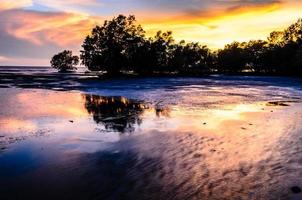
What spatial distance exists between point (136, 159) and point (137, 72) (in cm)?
11927

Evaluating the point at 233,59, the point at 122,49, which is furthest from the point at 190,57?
the point at 122,49

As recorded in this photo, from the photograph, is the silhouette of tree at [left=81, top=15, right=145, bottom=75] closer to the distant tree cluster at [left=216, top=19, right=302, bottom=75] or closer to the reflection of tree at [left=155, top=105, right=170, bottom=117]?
the distant tree cluster at [left=216, top=19, right=302, bottom=75]

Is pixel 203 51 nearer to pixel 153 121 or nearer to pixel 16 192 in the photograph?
pixel 153 121

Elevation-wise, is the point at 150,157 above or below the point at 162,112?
above

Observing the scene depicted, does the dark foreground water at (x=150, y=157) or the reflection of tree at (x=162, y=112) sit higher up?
the dark foreground water at (x=150, y=157)

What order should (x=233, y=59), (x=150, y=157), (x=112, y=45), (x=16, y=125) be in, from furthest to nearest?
(x=233, y=59)
(x=112, y=45)
(x=16, y=125)
(x=150, y=157)

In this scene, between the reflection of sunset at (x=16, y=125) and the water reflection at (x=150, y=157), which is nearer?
the water reflection at (x=150, y=157)

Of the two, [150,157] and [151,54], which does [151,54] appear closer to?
[151,54]

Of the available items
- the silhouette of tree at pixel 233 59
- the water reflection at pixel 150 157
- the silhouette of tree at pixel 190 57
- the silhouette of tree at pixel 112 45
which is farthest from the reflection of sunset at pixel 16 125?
the silhouette of tree at pixel 233 59

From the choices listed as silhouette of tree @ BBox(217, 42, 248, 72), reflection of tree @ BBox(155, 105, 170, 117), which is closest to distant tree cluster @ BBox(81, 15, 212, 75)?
silhouette of tree @ BBox(217, 42, 248, 72)

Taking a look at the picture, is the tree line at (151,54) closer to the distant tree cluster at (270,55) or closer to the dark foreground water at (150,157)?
the distant tree cluster at (270,55)

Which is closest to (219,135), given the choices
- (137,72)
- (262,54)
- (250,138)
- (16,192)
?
(250,138)

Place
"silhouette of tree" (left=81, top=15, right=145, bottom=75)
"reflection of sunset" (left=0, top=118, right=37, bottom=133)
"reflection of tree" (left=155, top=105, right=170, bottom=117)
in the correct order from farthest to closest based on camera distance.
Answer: "silhouette of tree" (left=81, top=15, right=145, bottom=75) → "reflection of tree" (left=155, top=105, right=170, bottom=117) → "reflection of sunset" (left=0, top=118, right=37, bottom=133)

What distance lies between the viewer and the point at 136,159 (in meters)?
13.6
